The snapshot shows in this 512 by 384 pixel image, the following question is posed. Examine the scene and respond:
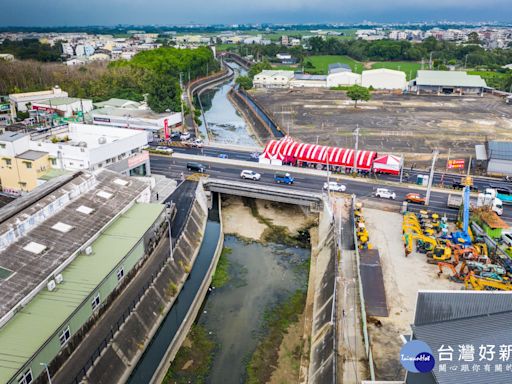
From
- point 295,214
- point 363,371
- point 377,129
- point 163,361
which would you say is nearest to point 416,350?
point 363,371

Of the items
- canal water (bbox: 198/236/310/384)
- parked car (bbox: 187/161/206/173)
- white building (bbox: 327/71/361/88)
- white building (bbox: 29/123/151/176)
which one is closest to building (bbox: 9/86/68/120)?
white building (bbox: 29/123/151/176)

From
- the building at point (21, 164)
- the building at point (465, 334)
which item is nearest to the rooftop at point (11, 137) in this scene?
the building at point (21, 164)

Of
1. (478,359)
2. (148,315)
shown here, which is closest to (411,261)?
(478,359)

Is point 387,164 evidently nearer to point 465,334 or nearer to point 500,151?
point 500,151

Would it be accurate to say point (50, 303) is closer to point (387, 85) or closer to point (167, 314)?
point (167, 314)

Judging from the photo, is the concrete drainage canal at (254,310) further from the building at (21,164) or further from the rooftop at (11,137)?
the rooftop at (11,137)

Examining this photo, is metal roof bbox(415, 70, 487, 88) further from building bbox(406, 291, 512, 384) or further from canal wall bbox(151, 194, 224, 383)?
building bbox(406, 291, 512, 384)
